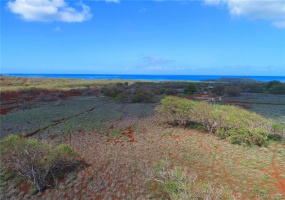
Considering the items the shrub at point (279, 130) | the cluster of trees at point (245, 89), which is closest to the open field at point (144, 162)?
the shrub at point (279, 130)

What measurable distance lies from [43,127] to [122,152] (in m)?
11.5

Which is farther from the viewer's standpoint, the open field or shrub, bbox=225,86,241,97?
shrub, bbox=225,86,241,97

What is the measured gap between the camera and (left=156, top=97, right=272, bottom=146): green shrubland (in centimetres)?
1678

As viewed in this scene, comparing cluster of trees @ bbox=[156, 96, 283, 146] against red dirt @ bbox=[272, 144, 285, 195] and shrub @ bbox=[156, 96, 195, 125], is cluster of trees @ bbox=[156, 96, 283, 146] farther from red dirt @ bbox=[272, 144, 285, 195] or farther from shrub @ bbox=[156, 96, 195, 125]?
red dirt @ bbox=[272, 144, 285, 195]

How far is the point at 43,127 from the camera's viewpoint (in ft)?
73.1

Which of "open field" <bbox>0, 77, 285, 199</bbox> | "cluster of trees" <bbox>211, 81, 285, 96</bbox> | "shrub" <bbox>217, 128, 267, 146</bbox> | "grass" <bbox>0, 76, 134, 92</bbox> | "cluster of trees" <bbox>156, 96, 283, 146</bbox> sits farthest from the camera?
"grass" <bbox>0, 76, 134, 92</bbox>

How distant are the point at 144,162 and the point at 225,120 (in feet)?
30.5

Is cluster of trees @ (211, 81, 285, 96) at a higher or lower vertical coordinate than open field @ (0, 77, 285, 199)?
higher

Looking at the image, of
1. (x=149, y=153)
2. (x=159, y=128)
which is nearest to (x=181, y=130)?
(x=159, y=128)

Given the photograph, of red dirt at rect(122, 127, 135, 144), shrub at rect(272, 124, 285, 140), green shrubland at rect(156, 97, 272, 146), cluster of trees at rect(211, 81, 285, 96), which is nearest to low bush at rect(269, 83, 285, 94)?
cluster of trees at rect(211, 81, 285, 96)

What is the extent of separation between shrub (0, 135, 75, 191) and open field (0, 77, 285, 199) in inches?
22.8

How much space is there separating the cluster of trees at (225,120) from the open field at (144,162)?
3.30ft

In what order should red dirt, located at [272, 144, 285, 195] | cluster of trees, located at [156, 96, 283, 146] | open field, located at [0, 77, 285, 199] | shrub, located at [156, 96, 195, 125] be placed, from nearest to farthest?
1. red dirt, located at [272, 144, 285, 195]
2. open field, located at [0, 77, 285, 199]
3. cluster of trees, located at [156, 96, 283, 146]
4. shrub, located at [156, 96, 195, 125]

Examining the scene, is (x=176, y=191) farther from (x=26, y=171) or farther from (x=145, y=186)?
(x=26, y=171)
